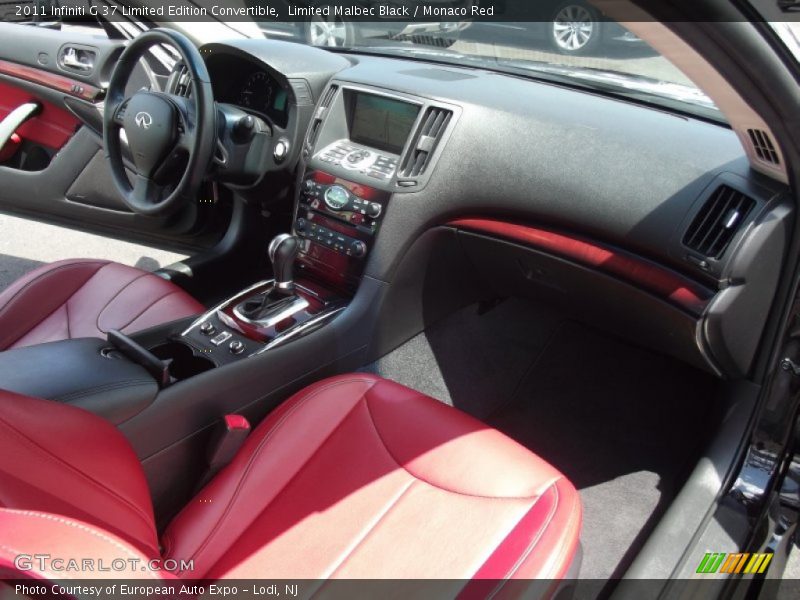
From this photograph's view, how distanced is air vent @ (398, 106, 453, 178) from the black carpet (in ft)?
1.78

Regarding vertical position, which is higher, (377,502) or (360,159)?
(360,159)

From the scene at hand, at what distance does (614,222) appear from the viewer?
155cm

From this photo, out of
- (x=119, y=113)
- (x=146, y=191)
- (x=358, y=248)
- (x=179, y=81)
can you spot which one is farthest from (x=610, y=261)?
(x=179, y=81)

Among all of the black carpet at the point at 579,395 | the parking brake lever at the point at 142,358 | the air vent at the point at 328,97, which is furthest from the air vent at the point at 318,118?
the parking brake lever at the point at 142,358

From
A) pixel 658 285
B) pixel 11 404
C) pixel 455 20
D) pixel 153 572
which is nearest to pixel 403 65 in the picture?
pixel 455 20

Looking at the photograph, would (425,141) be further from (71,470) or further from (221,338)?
(71,470)

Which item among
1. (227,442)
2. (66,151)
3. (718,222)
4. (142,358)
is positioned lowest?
(227,442)

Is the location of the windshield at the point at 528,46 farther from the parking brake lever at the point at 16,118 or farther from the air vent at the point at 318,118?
the parking brake lever at the point at 16,118

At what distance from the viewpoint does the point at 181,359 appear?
64.3 inches

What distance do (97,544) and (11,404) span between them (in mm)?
307

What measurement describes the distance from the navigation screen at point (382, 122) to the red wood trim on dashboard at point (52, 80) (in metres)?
1.06

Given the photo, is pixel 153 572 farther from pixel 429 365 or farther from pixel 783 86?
pixel 429 365

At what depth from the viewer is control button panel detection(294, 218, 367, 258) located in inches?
75.1

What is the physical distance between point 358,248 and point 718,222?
0.91m
